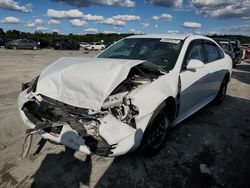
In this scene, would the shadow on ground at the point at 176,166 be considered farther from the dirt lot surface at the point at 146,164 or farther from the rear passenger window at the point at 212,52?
the rear passenger window at the point at 212,52

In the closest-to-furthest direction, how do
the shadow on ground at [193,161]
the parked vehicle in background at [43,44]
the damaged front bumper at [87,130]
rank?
1. the damaged front bumper at [87,130]
2. the shadow on ground at [193,161]
3. the parked vehicle in background at [43,44]

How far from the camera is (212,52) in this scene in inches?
242

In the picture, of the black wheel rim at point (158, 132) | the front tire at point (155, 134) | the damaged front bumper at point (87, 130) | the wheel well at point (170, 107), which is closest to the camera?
the damaged front bumper at point (87, 130)

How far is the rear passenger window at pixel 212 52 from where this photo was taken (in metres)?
5.83

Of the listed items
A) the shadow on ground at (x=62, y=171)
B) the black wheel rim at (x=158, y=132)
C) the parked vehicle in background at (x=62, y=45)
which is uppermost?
the black wheel rim at (x=158, y=132)

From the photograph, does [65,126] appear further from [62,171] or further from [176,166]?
[176,166]

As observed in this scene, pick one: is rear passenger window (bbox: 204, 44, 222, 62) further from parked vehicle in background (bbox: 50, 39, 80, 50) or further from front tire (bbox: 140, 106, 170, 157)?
parked vehicle in background (bbox: 50, 39, 80, 50)

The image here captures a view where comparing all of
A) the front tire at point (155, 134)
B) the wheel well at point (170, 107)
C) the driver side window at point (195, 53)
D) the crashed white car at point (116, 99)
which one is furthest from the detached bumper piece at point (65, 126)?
the driver side window at point (195, 53)

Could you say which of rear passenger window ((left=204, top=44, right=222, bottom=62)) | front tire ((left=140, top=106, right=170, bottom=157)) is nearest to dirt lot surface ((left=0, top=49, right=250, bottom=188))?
front tire ((left=140, top=106, right=170, bottom=157))

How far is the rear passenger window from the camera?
19.1 ft

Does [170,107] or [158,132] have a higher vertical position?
[170,107]

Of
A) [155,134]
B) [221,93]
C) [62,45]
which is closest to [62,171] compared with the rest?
[155,134]

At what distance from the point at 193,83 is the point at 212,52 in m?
1.69

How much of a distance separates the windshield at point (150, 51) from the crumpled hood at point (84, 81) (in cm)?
87
